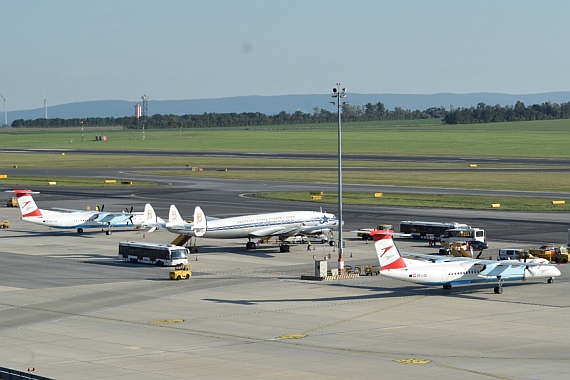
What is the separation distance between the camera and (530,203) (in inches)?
5719

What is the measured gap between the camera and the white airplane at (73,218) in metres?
117

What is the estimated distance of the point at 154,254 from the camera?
9431 cm

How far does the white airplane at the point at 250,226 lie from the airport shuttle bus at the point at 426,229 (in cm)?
934

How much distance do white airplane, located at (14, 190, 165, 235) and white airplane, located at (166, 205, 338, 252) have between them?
17124 millimetres

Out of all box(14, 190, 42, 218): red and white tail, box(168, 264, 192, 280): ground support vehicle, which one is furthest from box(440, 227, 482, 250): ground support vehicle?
box(14, 190, 42, 218): red and white tail

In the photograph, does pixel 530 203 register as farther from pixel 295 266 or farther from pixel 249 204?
pixel 295 266

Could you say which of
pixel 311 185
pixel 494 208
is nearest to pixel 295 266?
pixel 494 208

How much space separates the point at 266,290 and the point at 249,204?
6857cm

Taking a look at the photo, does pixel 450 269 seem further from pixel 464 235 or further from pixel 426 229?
pixel 426 229

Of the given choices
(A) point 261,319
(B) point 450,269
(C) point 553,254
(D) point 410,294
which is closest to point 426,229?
(C) point 553,254

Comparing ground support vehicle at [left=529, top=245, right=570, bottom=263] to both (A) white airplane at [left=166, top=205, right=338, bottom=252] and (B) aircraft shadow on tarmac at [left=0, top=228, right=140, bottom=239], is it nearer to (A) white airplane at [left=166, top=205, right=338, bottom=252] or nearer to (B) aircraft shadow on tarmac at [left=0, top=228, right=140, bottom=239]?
(A) white airplane at [left=166, top=205, right=338, bottom=252]

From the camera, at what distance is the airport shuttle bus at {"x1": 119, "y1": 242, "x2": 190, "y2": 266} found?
303 feet

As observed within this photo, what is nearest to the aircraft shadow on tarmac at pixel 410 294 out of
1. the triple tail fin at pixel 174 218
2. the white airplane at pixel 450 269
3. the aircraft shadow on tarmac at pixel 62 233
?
the white airplane at pixel 450 269

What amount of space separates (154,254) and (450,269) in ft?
96.5
